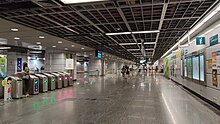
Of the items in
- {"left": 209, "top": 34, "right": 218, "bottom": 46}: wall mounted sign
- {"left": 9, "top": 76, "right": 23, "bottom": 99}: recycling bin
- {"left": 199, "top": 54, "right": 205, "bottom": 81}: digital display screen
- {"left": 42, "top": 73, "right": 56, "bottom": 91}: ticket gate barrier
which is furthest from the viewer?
{"left": 42, "top": 73, "right": 56, "bottom": 91}: ticket gate barrier

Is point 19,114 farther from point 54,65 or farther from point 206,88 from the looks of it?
point 54,65

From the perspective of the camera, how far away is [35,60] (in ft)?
116

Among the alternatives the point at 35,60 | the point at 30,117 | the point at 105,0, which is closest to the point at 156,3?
the point at 105,0

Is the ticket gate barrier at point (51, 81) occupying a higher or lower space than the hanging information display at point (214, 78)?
lower

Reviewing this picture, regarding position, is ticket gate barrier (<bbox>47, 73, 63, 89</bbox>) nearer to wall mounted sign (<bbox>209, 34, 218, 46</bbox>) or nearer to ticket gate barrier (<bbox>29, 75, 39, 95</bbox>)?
ticket gate barrier (<bbox>29, 75, 39, 95</bbox>)

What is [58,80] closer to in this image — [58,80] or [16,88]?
[58,80]

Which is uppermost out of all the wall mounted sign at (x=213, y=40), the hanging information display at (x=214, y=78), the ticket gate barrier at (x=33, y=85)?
the wall mounted sign at (x=213, y=40)

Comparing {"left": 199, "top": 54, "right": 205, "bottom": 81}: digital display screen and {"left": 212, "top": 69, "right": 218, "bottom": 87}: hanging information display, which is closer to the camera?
{"left": 212, "top": 69, "right": 218, "bottom": 87}: hanging information display

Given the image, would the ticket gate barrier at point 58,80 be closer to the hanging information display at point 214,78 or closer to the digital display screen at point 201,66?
the digital display screen at point 201,66

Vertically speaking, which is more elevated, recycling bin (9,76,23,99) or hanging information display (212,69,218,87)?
hanging information display (212,69,218,87)

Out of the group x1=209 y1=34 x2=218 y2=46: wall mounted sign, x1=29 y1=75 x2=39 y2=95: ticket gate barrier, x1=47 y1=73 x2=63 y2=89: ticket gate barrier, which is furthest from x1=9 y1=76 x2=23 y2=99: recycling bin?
x1=209 y1=34 x2=218 y2=46: wall mounted sign

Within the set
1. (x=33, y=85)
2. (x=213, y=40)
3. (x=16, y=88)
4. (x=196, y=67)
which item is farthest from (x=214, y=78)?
(x=33, y=85)

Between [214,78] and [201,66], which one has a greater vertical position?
[201,66]

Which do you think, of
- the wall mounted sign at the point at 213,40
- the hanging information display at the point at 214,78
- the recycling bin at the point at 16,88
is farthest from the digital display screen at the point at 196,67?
the recycling bin at the point at 16,88
